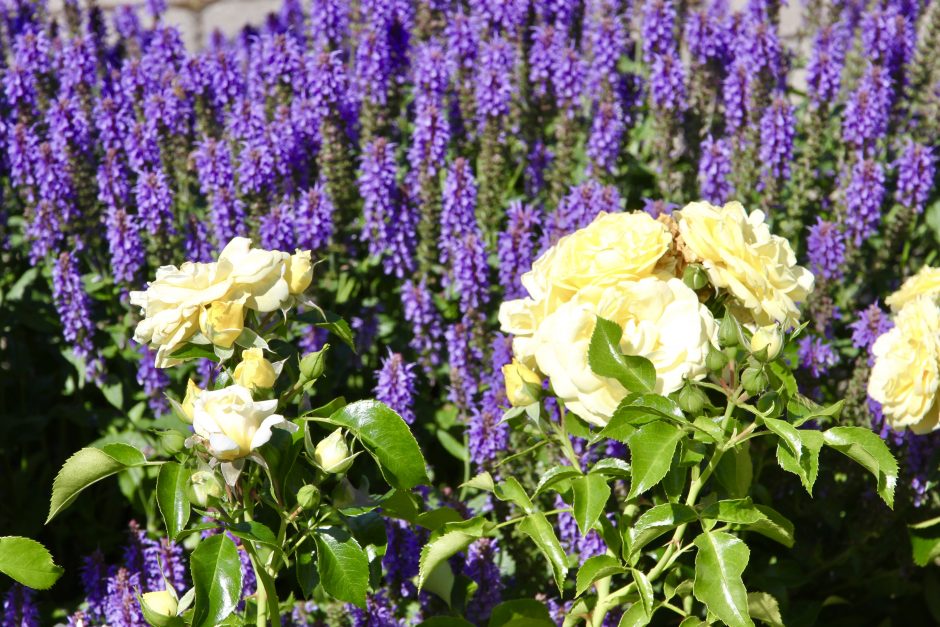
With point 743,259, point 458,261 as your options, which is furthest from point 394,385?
point 743,259

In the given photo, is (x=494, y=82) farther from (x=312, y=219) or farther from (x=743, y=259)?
(x=743, y=259)

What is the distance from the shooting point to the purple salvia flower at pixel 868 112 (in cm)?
363

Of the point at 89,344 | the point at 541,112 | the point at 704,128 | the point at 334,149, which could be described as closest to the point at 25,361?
the point at 89,344

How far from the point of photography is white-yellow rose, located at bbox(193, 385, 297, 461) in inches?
62.9

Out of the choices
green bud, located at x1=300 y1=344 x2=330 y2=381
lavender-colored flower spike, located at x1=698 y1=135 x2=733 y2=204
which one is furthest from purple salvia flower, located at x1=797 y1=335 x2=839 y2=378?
green bud, located at x1=300 y1=344 x2=330 y2=381

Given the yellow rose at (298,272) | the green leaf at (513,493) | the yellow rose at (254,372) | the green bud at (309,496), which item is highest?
the yellow rose at (298,272)

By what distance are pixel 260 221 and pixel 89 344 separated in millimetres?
→ 625

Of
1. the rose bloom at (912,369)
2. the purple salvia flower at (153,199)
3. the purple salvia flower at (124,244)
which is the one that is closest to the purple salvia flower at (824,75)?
the rose bloom at (912,369)

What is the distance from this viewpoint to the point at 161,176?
3.34 metres

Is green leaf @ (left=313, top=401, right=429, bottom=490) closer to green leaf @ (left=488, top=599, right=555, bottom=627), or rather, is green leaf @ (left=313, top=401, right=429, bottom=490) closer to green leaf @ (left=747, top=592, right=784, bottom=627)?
green leaf @ (left=488, top=599, right=555, bottom=627)

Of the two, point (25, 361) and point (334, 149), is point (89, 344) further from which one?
point (334, 149)

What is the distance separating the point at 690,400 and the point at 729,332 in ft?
0.40

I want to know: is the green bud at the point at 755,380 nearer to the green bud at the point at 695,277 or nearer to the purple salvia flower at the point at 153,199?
the green bud at the point at 695,277

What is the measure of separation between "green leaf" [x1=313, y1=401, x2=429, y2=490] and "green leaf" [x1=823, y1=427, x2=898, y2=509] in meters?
0.60
